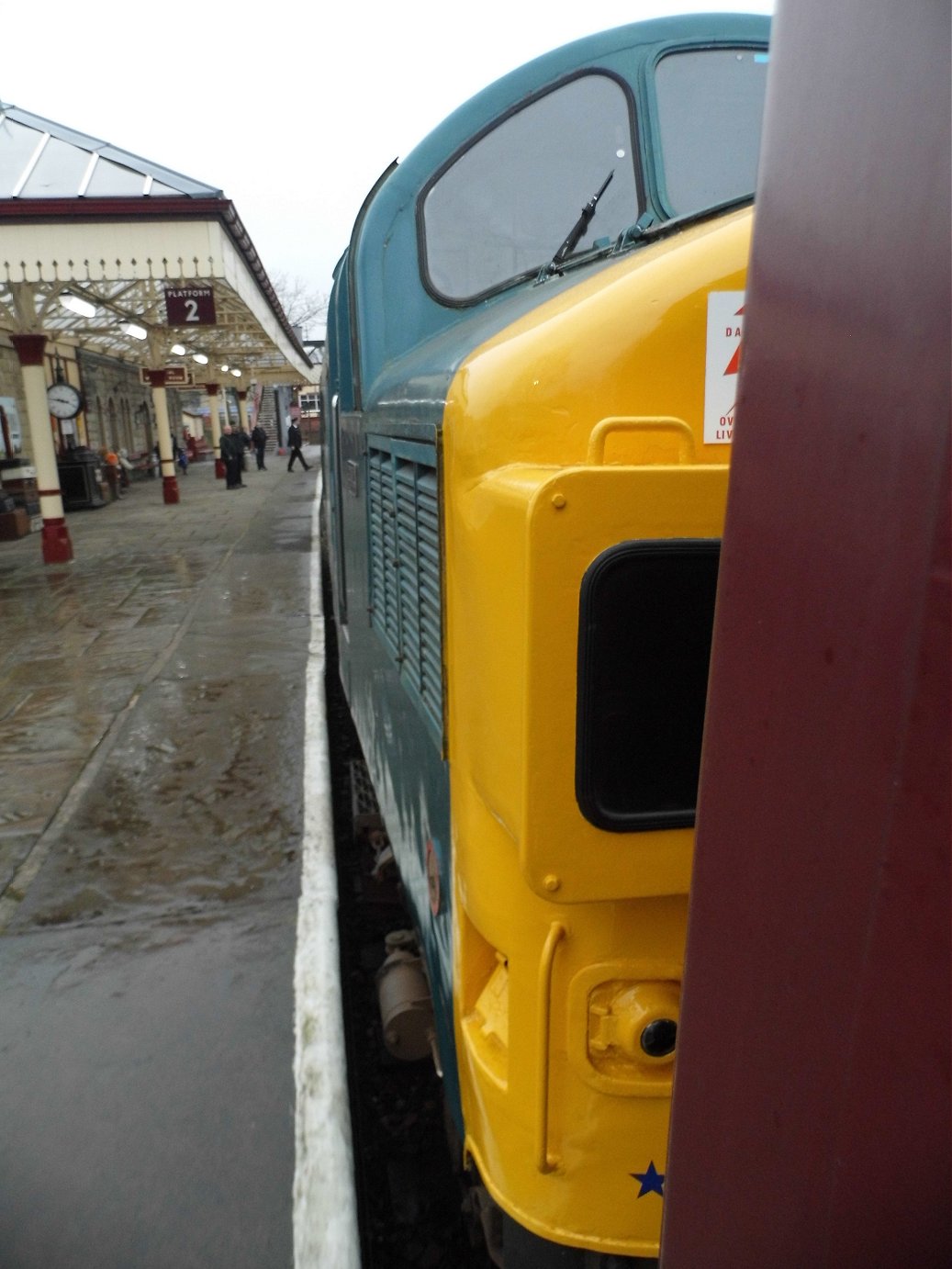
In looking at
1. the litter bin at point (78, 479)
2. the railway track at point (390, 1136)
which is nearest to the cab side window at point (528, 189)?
the railway track at point (390, 1136)

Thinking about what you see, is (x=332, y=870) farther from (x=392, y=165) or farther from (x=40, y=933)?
(x=392, y=165)

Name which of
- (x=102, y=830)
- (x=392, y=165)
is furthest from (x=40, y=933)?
(x=392, y=165)

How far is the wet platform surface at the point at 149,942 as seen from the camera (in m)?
2.79

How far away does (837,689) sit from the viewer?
94cm

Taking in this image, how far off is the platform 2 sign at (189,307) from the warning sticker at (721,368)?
13.9m

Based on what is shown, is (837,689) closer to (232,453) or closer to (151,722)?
(151,722)

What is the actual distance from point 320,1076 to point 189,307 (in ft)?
43.5

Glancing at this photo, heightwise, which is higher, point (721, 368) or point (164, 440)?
point (721, 368)

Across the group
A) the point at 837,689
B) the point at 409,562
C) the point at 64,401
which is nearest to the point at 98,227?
the point at 64,401

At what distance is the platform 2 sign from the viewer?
564 inches

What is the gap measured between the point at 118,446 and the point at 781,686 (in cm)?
3046

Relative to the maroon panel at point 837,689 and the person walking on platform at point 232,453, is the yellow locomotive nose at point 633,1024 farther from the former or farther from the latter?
the person walking on platform at point 232,453

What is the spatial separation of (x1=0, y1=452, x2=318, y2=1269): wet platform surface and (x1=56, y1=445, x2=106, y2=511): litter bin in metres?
11.5

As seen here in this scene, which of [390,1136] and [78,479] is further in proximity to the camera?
[78,479]
